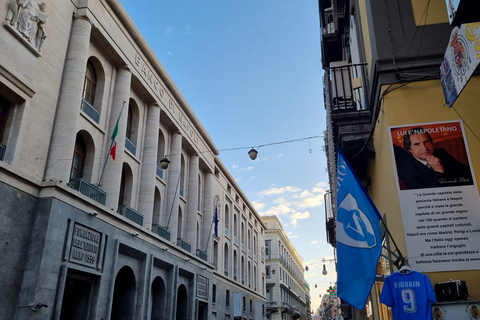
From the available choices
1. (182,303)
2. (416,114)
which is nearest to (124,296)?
(182,303)

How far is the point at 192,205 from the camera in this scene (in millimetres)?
29094

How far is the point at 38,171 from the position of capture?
14086mm

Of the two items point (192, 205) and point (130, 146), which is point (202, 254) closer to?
point (192, 205)

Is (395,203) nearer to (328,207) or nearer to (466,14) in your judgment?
(466,14)

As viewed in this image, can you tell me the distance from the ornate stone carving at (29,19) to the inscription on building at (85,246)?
265 inches

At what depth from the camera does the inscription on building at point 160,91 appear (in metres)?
22.2

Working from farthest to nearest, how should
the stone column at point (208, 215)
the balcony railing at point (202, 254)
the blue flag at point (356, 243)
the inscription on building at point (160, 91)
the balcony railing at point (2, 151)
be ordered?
the stone column at point (208, 215) < the balcony railing at point (202, 254) < the inscription on building at point (160, 91) < the balcony railing at point (2, 151) < the blue flag at point (356, 243)

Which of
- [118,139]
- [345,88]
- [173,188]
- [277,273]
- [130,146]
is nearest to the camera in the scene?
[345,88]

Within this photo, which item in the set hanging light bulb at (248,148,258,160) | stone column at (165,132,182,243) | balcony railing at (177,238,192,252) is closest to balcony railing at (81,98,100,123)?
hanging light bulb at (248,148,258,160)

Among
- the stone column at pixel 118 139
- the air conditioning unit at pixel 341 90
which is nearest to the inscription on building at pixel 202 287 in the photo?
the stone column at pixel 118 139

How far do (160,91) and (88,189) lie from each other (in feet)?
31.7

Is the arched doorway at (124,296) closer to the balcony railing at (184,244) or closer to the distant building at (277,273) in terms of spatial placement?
the balcony railing at (184,244)

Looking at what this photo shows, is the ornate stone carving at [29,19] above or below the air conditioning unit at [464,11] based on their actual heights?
above

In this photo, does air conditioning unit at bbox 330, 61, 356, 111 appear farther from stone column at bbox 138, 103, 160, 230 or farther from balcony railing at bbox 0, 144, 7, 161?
stone column at bbox 138, 103, 160, 230
